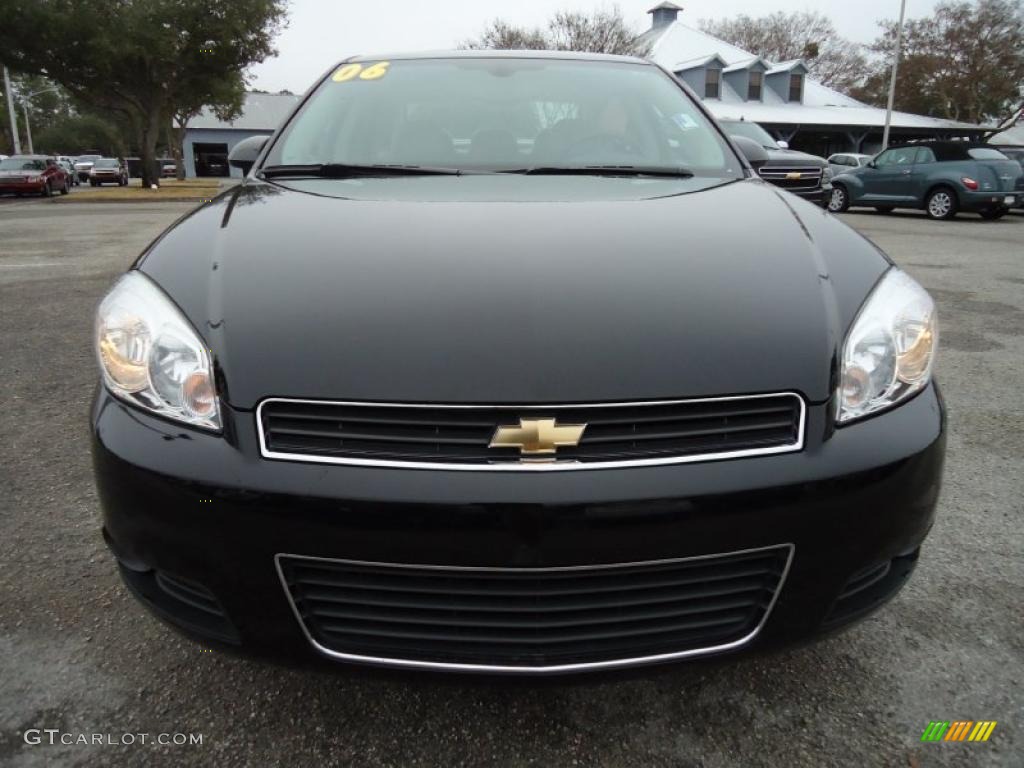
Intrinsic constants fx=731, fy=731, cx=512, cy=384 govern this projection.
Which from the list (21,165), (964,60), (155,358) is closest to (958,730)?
(155,358)

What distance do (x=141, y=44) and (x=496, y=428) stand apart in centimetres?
2546

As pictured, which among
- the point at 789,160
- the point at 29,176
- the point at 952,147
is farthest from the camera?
the point at 29,176

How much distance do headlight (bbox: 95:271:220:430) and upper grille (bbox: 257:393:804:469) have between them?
15 centimetres

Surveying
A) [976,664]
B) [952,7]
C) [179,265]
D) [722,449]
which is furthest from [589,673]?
[952,7]

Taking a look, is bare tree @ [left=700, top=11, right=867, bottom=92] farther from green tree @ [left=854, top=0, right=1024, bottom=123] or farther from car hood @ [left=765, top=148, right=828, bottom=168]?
car hood @ [left=765, top=148, right=828, bottom=168]

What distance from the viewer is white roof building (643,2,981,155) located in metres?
32.1

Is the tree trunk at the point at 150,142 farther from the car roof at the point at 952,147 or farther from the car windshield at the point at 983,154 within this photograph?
the car windshield at the point at 983,154

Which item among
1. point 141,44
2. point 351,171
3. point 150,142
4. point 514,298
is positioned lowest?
point 514,298

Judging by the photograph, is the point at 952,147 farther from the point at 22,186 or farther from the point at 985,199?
the point at 22,186

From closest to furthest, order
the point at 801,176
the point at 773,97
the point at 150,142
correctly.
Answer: the point at 801,176 < the point at 150,142 < the point at 773,97

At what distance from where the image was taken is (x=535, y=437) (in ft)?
3.79

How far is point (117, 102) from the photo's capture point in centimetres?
2681

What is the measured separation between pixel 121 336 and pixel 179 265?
0.64 feet

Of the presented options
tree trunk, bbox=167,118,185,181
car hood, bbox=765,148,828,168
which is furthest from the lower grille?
tree trunk, bbox=167,118,185,181
